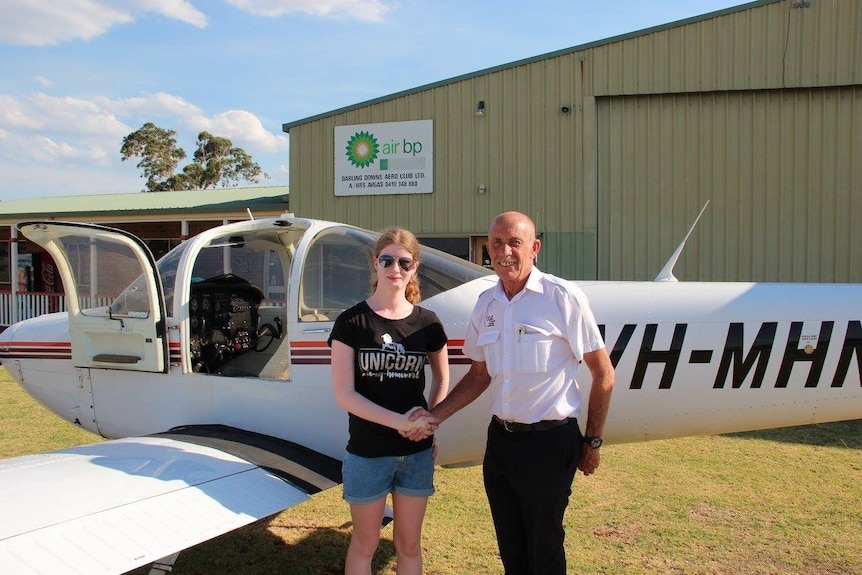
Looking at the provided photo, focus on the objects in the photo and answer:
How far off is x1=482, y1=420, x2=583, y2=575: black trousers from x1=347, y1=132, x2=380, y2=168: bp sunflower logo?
929 centimetres

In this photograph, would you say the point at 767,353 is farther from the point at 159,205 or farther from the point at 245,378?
the point at 159,205

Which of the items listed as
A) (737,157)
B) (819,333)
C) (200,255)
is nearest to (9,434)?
(200,255)

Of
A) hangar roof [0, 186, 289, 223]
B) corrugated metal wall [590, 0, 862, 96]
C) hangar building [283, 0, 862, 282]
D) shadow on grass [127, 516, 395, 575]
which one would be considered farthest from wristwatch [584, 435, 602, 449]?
hangar roof [0, 186, 289, 223]

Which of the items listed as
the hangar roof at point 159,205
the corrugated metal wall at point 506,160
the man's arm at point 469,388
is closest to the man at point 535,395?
the man's arm at point 469,388

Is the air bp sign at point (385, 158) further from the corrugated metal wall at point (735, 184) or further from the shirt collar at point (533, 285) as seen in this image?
the shirt collar at point (533, 285)

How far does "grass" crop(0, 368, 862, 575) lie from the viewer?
3.77 meters

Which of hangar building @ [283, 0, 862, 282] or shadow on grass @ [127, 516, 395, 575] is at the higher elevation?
hangar building @ [283, 0, 862, 282]

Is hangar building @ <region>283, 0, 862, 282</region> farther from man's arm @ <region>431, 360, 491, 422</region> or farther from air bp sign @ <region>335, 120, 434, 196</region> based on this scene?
man's arm @ <region>431, 360, 491, 422</region>

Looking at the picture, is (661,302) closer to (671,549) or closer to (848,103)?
(671,549)

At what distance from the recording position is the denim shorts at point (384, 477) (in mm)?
2443

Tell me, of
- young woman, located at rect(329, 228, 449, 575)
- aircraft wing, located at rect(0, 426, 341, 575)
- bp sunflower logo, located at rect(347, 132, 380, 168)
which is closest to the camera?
aircraft wing, located at rect(0, 426, 341, 575)

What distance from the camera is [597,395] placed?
2406 millimetres

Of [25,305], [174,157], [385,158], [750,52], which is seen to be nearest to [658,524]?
[750,52]

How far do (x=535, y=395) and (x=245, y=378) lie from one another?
1931 mm
